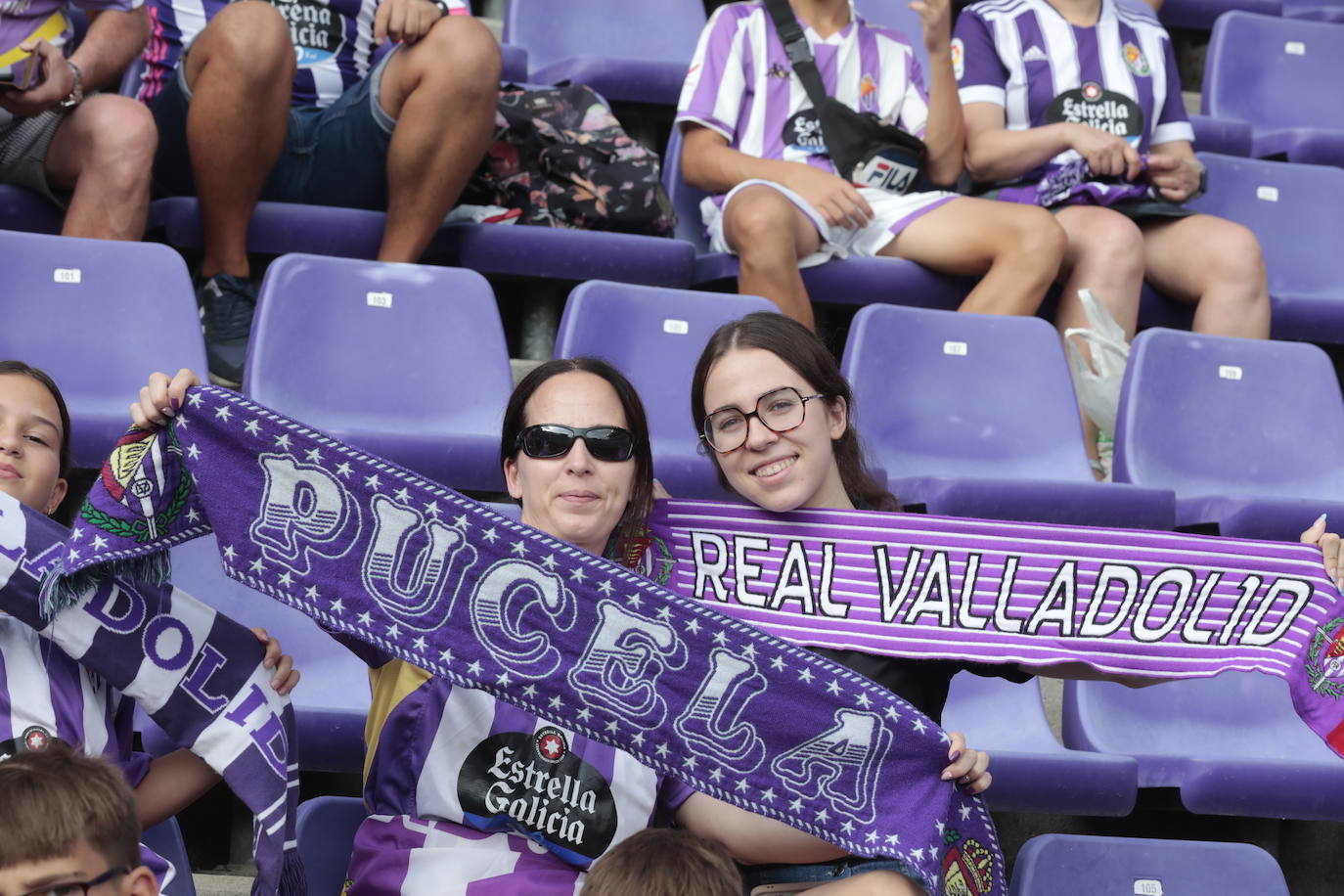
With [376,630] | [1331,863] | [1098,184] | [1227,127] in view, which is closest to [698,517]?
[376,630]

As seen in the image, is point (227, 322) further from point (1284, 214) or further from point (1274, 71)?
point (1274, 71)

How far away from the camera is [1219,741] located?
9.68ft

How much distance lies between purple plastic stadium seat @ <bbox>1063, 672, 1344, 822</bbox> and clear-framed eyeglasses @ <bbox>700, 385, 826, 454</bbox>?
3.16ft

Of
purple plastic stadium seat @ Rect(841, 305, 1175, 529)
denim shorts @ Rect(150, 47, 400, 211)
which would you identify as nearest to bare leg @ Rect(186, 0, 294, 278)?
denim shorts @ Rect(150, 47, 400, 211)

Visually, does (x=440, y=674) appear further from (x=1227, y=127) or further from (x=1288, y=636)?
(x=1227, y=127)

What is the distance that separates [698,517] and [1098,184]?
1.90 meters

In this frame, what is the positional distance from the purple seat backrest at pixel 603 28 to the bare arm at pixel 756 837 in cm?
272

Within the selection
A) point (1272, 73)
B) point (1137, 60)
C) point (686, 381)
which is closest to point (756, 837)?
point (686, 381)

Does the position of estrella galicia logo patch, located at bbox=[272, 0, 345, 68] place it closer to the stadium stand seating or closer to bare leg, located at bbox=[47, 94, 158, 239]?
bare leg, located at bbox=[47, 94, 158, 239]

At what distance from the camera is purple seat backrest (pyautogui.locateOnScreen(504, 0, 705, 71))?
438 cm

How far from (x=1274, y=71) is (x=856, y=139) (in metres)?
1.77

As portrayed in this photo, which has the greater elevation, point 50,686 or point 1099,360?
point 50,686

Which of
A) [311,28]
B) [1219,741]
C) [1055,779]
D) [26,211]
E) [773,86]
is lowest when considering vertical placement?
[1219,741]

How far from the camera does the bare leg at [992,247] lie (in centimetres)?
353
